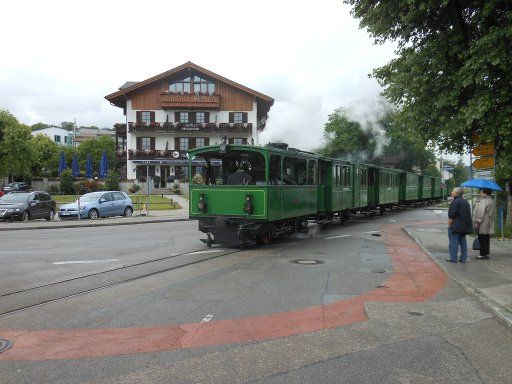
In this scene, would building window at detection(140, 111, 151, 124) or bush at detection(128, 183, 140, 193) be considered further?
building window at detection(140, 111, 151, 124)

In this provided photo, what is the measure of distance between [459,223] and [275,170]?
5134 millimetres

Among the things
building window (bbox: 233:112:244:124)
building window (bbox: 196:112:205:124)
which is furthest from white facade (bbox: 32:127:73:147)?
building window (bbox: 233:112:244:124)

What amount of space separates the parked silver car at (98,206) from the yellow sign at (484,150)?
58.3 ft

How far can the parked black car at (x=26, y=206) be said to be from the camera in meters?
22.6

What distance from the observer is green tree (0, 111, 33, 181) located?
49.9m

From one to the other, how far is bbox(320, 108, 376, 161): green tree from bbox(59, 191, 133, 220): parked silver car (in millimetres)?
36013

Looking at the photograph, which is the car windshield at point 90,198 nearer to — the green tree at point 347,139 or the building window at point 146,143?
the building window at point 146,143

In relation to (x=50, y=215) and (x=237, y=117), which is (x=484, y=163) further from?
(x=237, y=117)

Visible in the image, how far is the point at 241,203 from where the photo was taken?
42.6 ft

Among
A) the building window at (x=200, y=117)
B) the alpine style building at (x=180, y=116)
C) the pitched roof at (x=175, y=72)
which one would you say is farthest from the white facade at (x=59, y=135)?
the building window at (x=200, y=117)

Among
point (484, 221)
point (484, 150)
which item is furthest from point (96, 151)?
point (484, 221)

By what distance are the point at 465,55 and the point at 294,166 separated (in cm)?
566

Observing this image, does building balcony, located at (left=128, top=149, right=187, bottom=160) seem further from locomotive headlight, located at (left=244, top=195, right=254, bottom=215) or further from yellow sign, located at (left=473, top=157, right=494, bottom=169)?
yellow sign, located at (left=473, top=157, right=494, bottom=169)

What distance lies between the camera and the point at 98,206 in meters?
24.4
